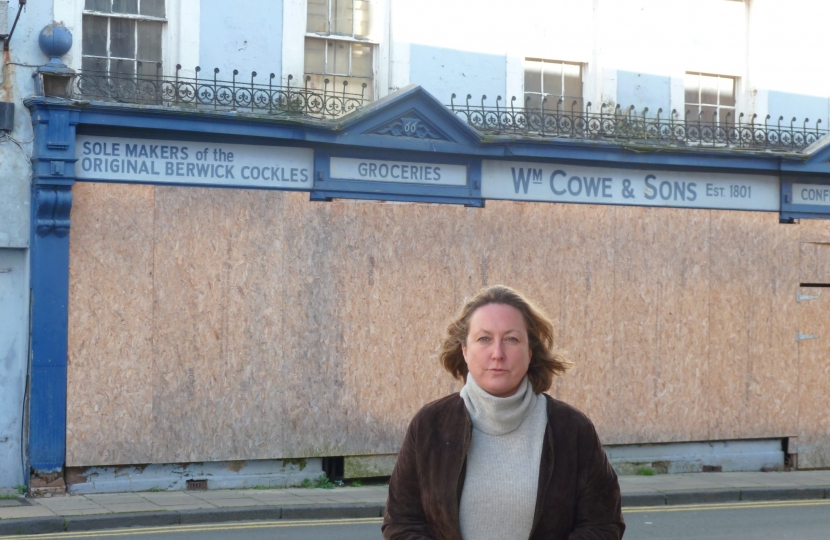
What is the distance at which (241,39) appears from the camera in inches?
502

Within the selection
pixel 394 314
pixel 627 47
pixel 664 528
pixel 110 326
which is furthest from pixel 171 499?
pixel 627 47

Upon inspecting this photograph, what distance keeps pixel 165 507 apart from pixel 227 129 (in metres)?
3.99

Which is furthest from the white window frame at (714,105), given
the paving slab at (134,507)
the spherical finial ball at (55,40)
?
the paving slab at (134,507)

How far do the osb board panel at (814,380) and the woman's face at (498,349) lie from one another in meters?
12.7

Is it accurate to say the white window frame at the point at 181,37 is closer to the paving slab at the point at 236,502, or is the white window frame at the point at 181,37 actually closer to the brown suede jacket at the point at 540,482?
the paving slab at the point at 236,502

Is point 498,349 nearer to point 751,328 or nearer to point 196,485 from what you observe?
point 196,485

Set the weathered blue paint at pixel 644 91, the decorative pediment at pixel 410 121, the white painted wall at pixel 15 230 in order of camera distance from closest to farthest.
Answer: the white painted wall at pixel 15 230, the decorative pediment at pixel 410 121, the weathered blue paint at pixel 644 91

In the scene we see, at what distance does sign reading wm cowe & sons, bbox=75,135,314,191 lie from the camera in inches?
466

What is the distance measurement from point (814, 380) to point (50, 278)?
9916 millimetres

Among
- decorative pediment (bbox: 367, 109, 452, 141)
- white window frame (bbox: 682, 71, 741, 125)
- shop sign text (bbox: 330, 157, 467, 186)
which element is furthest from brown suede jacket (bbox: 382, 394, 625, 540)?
white window frame (bbox: 682, 71, 741, 125)

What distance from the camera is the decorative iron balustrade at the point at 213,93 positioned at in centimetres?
1204

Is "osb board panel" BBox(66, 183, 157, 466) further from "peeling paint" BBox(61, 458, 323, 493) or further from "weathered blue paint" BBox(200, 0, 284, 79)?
"weathered blue paint" BBox(200, 0, 284, 79)

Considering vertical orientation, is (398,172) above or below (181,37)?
below

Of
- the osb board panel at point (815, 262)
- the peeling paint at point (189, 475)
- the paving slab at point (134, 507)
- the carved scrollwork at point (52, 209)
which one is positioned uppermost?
the carved scrollwork at point (52, 209)
